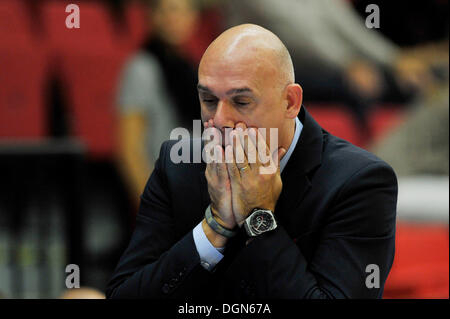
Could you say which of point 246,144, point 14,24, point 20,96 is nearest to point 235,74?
point 246,144

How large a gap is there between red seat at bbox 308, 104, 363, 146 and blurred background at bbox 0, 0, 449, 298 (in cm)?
1

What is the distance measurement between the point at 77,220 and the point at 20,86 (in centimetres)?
140

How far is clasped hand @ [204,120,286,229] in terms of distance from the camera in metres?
1.52

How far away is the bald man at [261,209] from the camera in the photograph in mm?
1526

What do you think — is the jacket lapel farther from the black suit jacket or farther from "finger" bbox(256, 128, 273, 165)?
"finger" bbox(256, 128, 273, 165)

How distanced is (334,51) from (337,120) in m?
1.05

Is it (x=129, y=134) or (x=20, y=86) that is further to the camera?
(x=20, y=86)

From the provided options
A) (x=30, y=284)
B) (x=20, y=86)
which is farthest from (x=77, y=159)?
(x=20, y=86)

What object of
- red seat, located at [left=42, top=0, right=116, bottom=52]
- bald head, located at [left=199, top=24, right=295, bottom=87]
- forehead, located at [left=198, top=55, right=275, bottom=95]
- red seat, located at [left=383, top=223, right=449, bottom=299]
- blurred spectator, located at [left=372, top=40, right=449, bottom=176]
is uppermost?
red seat, located at [left=42, top=0, right=116, bottom=52]

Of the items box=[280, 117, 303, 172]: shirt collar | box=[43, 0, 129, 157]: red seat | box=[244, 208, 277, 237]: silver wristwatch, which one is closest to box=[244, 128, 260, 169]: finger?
box=[244, 208, 277, 237]: silver wristwatch

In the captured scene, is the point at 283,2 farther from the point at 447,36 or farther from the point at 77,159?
the point at 77,159

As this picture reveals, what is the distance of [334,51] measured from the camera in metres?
6.11

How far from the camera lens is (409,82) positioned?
5.79m
